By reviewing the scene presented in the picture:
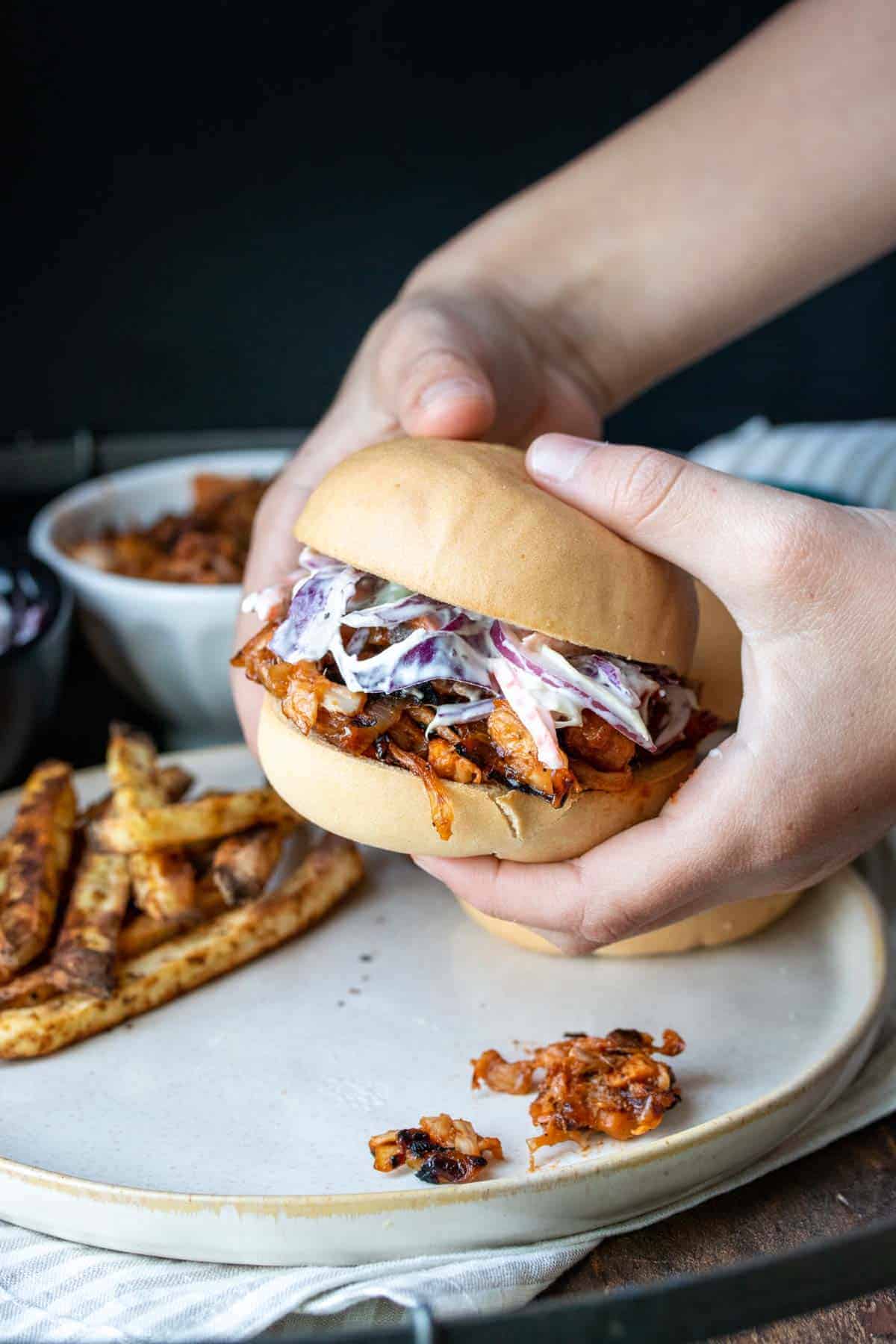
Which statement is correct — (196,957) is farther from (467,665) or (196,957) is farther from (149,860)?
(467,665)

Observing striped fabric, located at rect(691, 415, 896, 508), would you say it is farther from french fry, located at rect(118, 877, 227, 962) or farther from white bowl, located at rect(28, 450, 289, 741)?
french fry, located at rect(118, 877, 227, 962)

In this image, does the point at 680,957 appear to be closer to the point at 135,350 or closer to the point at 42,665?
the point at 42,665

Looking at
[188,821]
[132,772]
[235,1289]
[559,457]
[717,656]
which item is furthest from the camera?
[717,656]

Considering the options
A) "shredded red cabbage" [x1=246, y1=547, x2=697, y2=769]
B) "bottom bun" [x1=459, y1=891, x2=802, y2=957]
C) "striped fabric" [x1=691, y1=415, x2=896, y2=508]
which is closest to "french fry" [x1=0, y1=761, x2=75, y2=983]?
"shredded red cabbage" [x1=246, y1=547, x2=697, y2=769]

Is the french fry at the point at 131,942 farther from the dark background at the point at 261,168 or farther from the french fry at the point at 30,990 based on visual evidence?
the dark background at the point at 261,168

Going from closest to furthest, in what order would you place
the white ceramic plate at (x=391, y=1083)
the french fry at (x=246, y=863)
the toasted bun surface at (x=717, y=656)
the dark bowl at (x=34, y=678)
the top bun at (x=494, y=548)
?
the white ceramic plate at (x=391, y=1083), the top bun at (x=494, y=548), the french fry at (x=246, y=863), the toasted bun surface at (x=717, y=656), the dark bowl at (x=34, y=678)

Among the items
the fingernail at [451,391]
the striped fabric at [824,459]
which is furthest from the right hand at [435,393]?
the striped fabric at [824,459]

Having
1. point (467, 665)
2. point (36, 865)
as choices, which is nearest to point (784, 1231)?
point (467, 665)

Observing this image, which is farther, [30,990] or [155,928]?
[155,928]
